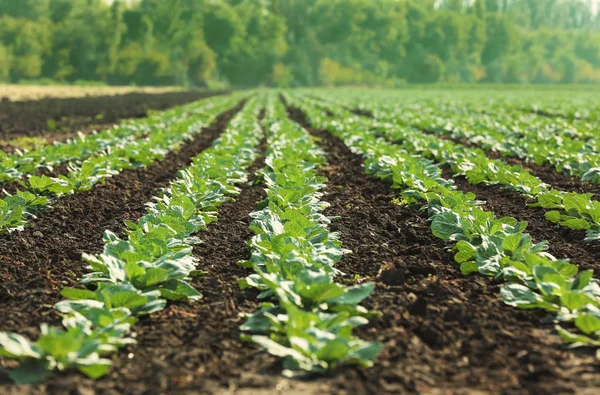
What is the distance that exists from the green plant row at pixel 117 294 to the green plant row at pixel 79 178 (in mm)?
1372

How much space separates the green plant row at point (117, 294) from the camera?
9.96ft

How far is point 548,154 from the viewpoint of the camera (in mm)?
10242

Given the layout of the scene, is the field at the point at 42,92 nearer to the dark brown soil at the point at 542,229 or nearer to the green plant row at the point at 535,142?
the green plant row at the point at 535,142

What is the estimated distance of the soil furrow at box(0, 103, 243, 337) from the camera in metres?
4.03

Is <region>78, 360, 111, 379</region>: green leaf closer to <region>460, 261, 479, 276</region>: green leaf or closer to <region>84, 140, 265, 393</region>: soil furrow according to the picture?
<region>84, 140, 265, 393</region>: soil furrow

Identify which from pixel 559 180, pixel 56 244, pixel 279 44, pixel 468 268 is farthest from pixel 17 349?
pixel 279 44

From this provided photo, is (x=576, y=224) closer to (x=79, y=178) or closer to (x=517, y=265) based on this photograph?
(x=517, y=265)

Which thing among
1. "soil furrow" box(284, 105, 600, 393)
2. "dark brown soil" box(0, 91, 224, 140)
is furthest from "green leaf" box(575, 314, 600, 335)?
"dark brown soil" box(0, 91, 224, 140)

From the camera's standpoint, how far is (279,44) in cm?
9212

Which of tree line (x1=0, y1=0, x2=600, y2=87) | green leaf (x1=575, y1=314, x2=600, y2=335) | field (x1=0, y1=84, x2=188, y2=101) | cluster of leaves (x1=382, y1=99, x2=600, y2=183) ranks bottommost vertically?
green leaf (x1=575, y1=314, x2=600, y2=335)

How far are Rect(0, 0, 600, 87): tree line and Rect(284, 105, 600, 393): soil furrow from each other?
221 ft

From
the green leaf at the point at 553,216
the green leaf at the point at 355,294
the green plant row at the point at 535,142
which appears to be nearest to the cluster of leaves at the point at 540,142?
the green plant row at the point at 535,142

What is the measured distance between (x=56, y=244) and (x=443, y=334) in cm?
374

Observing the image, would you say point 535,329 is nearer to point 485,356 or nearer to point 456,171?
point 485,356
